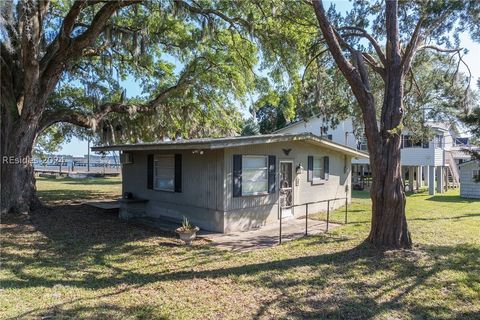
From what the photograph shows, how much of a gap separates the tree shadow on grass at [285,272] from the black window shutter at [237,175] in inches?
89.5

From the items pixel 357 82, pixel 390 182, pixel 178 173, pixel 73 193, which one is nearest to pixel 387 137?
pixel 390 182

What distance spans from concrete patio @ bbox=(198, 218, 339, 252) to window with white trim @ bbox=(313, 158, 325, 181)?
2766mm

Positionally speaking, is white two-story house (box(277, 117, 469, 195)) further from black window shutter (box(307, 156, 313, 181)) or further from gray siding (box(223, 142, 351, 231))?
black window shutter (box(307, 156, 313, 181))

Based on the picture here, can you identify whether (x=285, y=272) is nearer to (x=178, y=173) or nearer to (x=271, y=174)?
(x=271, y=174)

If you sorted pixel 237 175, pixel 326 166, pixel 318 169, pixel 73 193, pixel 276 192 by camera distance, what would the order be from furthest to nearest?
pixel 73 193
pixel 326 166
pixel 318 169
pixel 276 192
pixel 237 175

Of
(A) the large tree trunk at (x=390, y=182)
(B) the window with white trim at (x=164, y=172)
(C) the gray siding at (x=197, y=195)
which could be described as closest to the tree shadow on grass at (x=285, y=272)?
(A) the large tree trunk at (x=390, y=182)

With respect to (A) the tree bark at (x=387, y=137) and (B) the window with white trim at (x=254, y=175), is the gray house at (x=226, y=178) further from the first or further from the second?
(A) the tree bark at (x=387, y=137)

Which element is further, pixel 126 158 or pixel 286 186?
pixel 126 158

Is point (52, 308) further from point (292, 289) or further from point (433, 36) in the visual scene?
point (433, 36)

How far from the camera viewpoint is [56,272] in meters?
6.01

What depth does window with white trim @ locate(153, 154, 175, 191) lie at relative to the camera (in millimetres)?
11281

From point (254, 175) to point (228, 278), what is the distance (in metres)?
4.96

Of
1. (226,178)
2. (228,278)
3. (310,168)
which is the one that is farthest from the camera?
(310,168)

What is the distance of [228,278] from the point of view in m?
5.89
